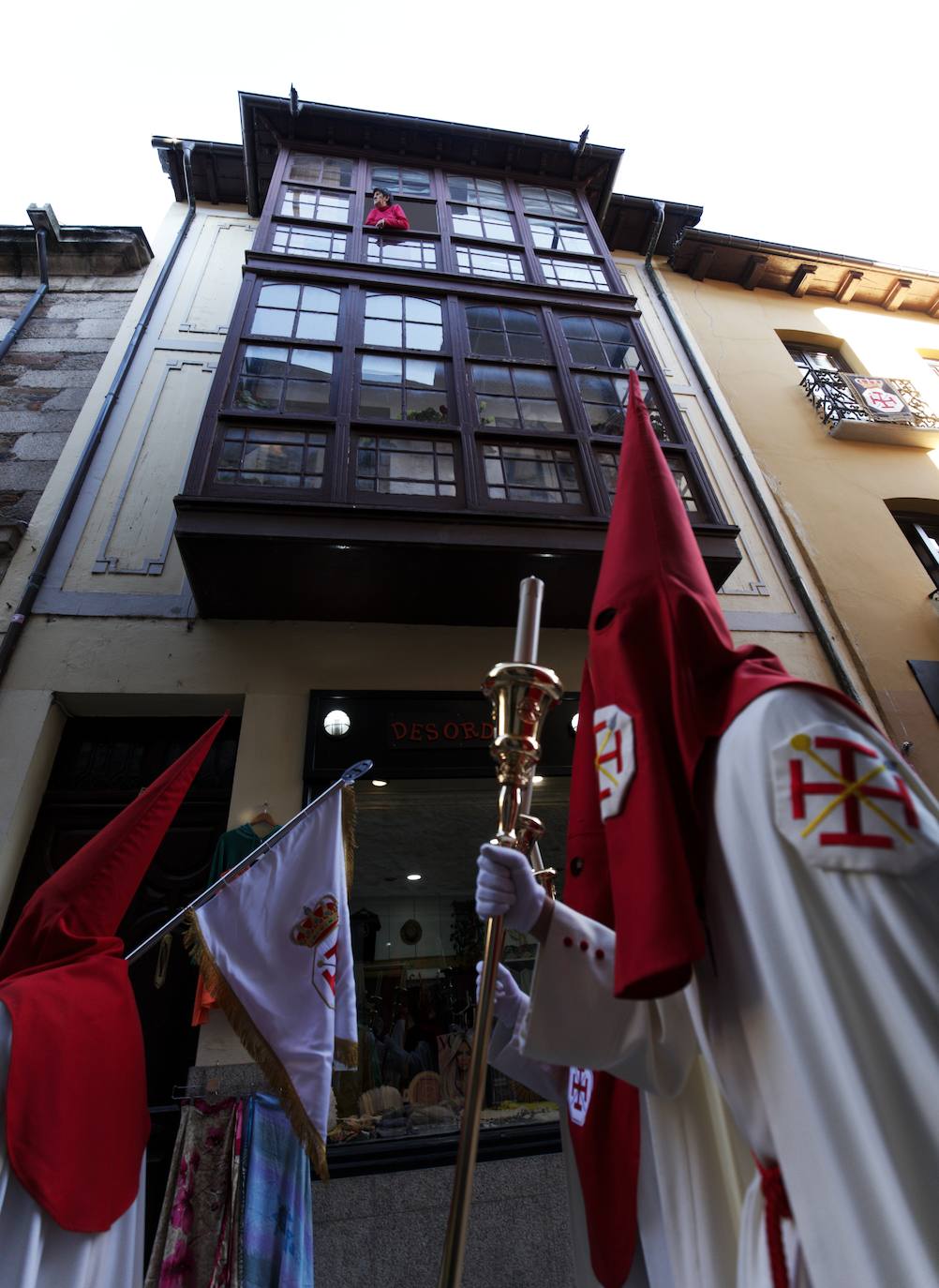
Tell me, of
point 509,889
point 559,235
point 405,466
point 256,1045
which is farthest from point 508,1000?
point 559,235

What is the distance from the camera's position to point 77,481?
6031 millimetres

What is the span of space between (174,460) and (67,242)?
165 inches

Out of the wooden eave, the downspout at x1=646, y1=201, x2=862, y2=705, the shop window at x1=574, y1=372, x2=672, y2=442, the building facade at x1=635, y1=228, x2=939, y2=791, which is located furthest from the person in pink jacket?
the wooden eave

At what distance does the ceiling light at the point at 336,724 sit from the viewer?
5.02 m

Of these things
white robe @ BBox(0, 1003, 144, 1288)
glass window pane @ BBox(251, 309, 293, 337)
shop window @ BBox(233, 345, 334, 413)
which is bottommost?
white robe @ BBox(0, 1003, 144, 1288)

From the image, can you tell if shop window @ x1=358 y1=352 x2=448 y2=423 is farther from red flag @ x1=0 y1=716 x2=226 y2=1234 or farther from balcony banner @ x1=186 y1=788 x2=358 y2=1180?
red flag @ x1=0 y1=716 x2=226 y2=1234

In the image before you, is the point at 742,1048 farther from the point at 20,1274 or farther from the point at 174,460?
the point at 174,460

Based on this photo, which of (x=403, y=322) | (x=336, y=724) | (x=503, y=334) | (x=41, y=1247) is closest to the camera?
(x=41, y=1247)

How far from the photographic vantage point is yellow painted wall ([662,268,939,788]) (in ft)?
21.8

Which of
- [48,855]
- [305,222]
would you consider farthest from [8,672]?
[305,222]

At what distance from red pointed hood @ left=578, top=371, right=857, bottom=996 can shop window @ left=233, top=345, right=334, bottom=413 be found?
4.96 meters

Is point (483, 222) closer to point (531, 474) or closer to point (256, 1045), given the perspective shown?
point (531, 474)

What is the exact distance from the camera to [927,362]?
10789mm

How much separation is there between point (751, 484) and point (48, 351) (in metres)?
8.23
